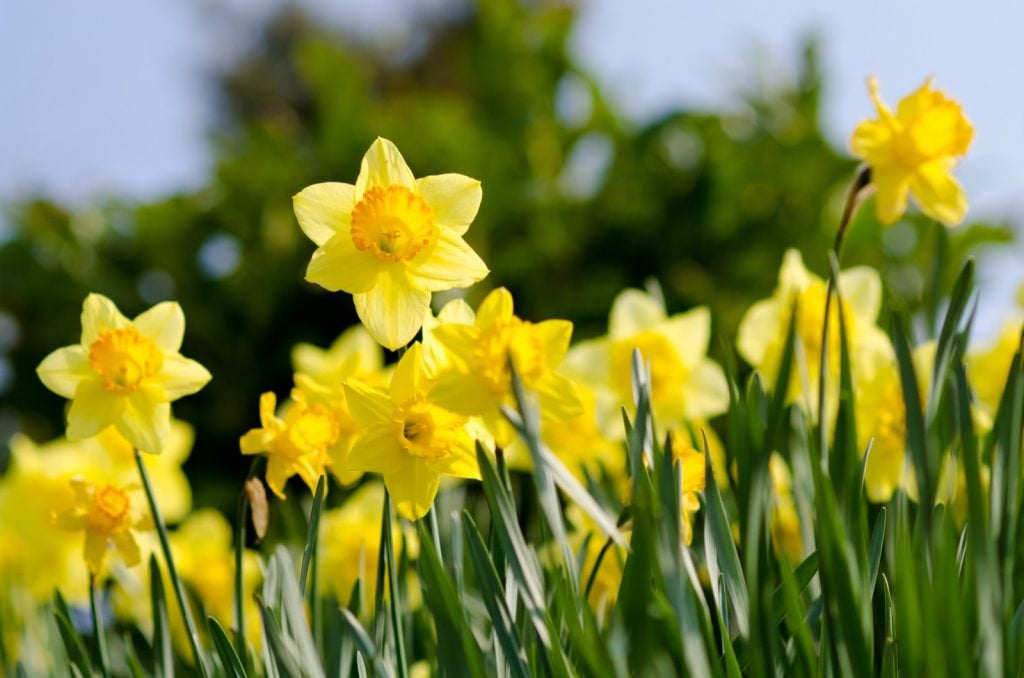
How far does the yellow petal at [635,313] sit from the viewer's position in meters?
1.42

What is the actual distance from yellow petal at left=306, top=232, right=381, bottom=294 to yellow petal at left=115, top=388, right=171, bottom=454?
233 mm

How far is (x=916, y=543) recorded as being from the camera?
721 mm

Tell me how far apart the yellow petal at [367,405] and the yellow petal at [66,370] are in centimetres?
32

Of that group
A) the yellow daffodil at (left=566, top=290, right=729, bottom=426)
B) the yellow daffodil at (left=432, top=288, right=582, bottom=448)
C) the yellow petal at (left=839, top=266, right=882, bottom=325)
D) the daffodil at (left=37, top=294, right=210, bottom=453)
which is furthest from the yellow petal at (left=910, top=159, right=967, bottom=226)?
the daffodil at (left=37, top=294, right=210, bottom=453)

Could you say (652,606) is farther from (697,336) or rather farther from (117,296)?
(117,296)

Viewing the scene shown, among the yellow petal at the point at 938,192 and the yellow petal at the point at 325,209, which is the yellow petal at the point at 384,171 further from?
the yellow petal at the point at 938,192

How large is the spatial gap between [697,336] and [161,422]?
72 cm

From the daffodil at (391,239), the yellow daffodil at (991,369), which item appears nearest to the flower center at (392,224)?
the daffodil at (391,239)

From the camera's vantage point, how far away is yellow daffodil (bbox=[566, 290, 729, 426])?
4.38 feet

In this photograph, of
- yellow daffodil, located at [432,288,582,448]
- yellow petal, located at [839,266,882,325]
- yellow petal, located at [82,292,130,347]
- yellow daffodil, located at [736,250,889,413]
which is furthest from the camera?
yellow petal, located at [839,266,882,325]

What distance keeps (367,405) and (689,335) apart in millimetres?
680

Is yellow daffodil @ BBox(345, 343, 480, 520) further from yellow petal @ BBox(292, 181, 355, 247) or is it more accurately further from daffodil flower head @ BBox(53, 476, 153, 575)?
daffodil flower head @ BBox(53, 476, 153, 575)

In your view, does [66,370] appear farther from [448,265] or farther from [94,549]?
[448,265]

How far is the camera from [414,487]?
2.71ft
